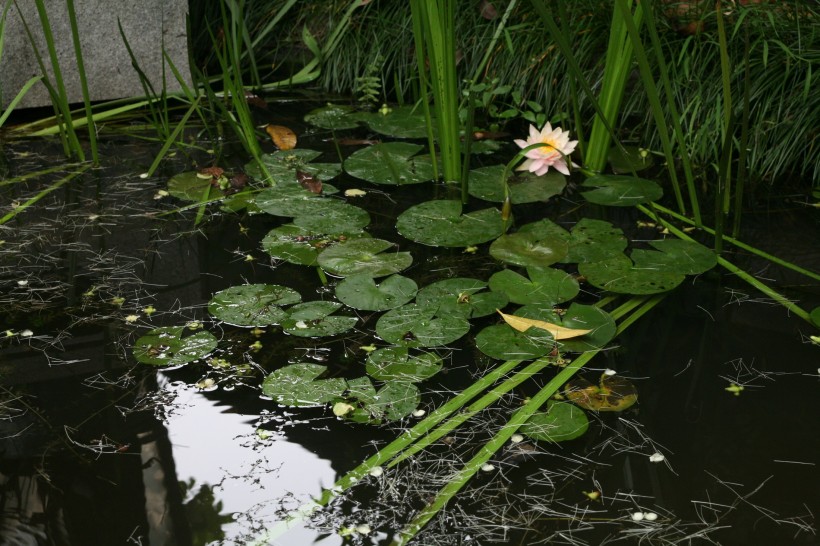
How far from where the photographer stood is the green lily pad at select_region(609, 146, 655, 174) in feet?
8.04

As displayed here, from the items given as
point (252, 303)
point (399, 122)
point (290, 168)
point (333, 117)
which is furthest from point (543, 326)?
point (333, 117)

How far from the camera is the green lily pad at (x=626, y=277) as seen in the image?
6.09 ft

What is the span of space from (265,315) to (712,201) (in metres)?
1.24

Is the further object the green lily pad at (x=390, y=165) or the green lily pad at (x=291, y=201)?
the green lily pad at (x=390, y=165)

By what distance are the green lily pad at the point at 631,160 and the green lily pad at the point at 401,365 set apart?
3.49 feet

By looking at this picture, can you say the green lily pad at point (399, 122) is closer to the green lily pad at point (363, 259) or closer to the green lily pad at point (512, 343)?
the green lily pad at point (363, 259)

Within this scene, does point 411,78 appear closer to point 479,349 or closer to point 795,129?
point 795,129

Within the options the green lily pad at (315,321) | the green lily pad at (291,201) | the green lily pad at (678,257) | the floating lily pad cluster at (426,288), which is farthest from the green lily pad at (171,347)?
the green lily pad at (678,257)

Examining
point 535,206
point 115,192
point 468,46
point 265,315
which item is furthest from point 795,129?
point 115,192

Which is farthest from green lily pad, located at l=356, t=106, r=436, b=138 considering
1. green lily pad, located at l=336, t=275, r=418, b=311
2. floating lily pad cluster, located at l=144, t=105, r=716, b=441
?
green lily pad, located at l=336, t=275, r=418, b=311

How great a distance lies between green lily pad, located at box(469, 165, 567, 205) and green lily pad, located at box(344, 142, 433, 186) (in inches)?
6.0

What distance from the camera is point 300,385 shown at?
158cm

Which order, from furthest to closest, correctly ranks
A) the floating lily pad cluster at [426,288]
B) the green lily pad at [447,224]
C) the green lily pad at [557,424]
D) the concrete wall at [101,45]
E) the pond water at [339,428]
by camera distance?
1. the concrete wall at [101,45]
2. the green lily pad at [447,224]
3. the floating lily pad cluster at [426,288]
4. the green lily pad at [557,424]
5. the pond water at [339,428]

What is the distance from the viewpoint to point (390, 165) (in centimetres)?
236
